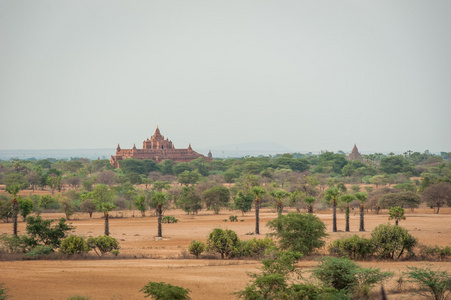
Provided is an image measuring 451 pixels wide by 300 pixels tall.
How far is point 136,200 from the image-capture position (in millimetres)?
57219

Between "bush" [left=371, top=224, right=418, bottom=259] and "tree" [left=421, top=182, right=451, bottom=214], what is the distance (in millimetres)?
33513

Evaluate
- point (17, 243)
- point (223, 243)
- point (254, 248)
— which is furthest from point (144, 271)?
point (17, 243)

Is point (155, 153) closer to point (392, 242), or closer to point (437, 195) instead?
point (437, 195)

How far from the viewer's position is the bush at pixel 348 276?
18.3 m

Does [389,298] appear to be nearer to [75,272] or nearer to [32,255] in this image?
[75,272]

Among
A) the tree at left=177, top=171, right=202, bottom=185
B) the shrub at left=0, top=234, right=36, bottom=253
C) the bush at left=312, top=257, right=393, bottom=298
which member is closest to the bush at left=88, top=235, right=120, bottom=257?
the shrub at left=0, top=234, right=36, bottom=253

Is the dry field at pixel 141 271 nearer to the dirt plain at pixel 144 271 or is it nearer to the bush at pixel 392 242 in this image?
the dirt plain at pixel 144 271

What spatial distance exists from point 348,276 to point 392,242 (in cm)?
849

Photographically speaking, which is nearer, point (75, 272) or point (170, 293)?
point (170, 293)

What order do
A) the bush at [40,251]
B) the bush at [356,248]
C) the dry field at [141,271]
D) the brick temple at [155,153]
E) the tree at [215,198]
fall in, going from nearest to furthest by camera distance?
the dry field at [141,271]
the bush at [356,248]
the bush at [40,251]
the tree at [215,198]
the brick temple at [155,153]

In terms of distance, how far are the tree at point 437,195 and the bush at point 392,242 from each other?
33513mm

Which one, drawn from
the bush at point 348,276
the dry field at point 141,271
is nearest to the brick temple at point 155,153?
the dry field at point 141,271

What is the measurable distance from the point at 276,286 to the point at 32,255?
16.6m

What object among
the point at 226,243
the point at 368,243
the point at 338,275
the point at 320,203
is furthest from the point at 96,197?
the point at 338,275
